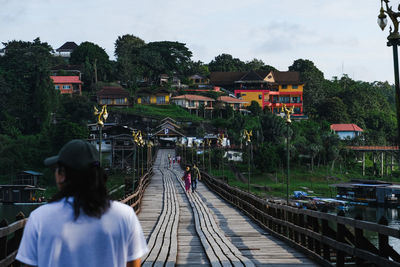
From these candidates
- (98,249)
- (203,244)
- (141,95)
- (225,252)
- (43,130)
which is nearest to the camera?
(98,249)

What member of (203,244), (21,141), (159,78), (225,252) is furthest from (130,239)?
(159,78)

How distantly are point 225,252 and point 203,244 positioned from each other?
4.17ft

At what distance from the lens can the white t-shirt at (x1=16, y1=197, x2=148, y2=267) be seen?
2936 mm

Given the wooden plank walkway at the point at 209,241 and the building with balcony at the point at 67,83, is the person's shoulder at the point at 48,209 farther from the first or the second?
the building with balcony at the point at 67,83

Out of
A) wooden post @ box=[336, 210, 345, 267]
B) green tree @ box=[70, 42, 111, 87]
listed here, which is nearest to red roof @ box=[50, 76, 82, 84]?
green tree @ box=[70, 42, 111, 87]

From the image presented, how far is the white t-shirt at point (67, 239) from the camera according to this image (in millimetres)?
2936

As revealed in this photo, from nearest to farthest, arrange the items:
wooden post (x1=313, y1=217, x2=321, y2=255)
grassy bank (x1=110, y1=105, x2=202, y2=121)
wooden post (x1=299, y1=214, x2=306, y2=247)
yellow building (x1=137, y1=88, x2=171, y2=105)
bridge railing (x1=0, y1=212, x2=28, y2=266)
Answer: bridge railing (x1=0, y1=212, x2=28, y2=266) → wooden post (x1=313, y1=217, x2=321, y2=255) → wooden post (x1=299, y1=214, x2=306, y2=247) → grassy bank (x1=110, y1=105, x2=202, y2=121) → yellow building (x1=137, y1=88, x2=171, y2=105)

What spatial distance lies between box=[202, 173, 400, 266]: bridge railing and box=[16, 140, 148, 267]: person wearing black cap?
11.9ft

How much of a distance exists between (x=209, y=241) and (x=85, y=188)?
9.19m

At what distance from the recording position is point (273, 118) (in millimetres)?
91625

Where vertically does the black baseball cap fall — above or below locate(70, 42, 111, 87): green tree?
below

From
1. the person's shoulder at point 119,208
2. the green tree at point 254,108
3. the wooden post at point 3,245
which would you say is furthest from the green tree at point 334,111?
the person's shoulder at point 119,208

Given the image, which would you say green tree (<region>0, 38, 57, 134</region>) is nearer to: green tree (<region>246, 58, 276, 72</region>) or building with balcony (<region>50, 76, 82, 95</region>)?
building with balcony (<region>50, 76, 82, 95</region>)

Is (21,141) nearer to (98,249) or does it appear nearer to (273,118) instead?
(273,118)
